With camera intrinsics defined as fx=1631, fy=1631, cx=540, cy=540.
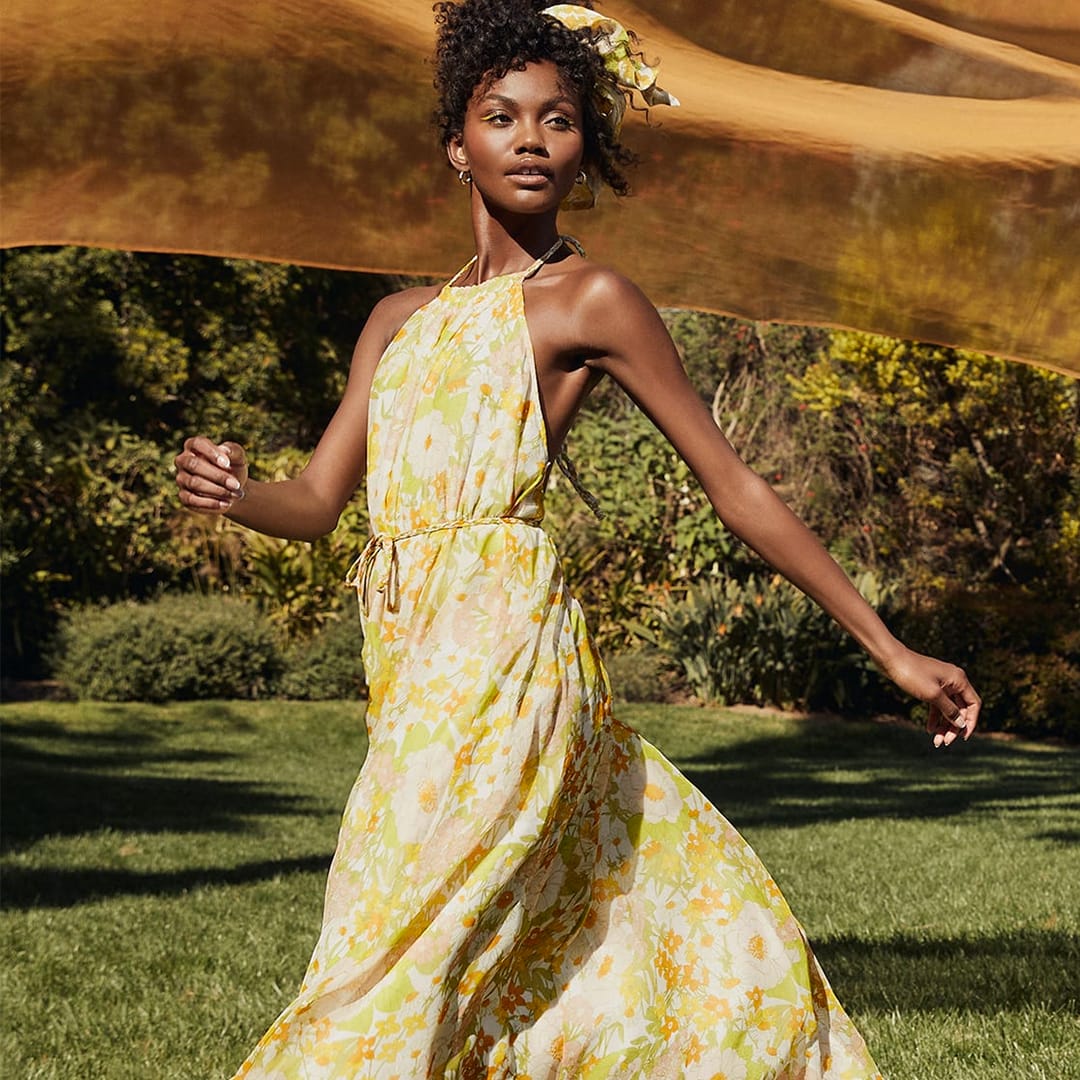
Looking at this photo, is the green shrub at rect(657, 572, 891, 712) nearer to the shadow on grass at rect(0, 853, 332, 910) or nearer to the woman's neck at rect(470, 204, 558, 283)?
the shadow on grass at rect(0, 853, 332, 910)

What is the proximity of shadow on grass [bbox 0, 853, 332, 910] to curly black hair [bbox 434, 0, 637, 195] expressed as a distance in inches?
182

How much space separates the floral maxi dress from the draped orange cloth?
0.81 m

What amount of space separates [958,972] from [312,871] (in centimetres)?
339

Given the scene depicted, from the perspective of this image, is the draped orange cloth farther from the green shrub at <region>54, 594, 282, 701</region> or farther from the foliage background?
the green shrub at <region>54, 594, 282, 701</region>

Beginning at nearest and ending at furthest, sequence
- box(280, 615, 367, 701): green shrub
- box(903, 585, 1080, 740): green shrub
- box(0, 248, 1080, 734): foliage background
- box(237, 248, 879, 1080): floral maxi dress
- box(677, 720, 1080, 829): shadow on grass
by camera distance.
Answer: box(237, 248, 879, 1080): floral maxi dress
box(677, 720, 1080, 829): shadow on grass
box(903, 585, 1080, 740): green shrub
box(0, 248, 1080, 734): foliage background
box(280, 615, 367, 701): green shrub

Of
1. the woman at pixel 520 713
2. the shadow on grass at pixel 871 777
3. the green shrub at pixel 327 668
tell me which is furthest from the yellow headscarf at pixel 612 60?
the green shrub at pixel 327 668

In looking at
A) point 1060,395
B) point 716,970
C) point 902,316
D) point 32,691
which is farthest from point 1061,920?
point 32,691

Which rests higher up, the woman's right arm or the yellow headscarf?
the yellow headscarf

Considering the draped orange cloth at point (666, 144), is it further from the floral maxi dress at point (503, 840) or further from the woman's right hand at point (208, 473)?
the woman's right hand at point (208, 473)

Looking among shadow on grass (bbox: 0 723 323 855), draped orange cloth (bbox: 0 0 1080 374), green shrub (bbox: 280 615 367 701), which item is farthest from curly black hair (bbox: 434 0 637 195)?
green shrub (bbox: 280 615 367 701)

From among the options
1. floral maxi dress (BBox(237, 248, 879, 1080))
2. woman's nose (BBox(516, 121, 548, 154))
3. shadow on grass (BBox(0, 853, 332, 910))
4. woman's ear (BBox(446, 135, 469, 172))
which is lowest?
shadow on grass (BBox(0, 853, 332, 910))

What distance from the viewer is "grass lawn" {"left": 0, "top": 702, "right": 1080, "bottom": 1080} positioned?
4.05m

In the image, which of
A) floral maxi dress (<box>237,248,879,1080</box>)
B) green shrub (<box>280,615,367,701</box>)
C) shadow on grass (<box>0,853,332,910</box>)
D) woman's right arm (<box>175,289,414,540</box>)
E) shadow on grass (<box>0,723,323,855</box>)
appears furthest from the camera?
green shrub (<box>280,615,367,701</box>)

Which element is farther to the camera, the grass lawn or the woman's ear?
the grass lawn
